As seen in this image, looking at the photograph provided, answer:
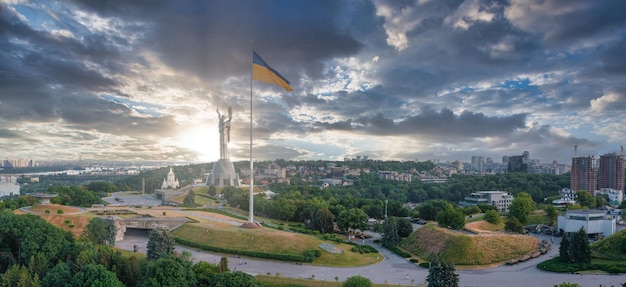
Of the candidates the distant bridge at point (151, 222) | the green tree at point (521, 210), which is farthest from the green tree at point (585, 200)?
the distant bridge at point (151, 222)

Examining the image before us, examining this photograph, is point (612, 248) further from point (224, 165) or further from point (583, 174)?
point (224, 165)

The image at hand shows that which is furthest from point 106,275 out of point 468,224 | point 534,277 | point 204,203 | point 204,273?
point 204,203

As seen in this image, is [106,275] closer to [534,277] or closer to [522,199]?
[534,277]

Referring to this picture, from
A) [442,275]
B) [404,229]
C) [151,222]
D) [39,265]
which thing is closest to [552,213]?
[404,229]

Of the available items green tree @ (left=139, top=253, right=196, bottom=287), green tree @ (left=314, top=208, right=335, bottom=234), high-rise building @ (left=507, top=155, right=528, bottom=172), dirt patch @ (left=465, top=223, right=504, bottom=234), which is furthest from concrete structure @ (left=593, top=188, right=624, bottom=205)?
green tree @ (left=139, top=253, right=196, bottom=287)

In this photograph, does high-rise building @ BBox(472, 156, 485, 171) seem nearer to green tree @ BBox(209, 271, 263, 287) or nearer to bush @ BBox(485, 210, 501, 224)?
bush @ BBox(485, 210, 501, 224)

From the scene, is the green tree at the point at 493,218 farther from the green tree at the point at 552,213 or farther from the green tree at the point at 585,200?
the green tree at the point at 585,200
